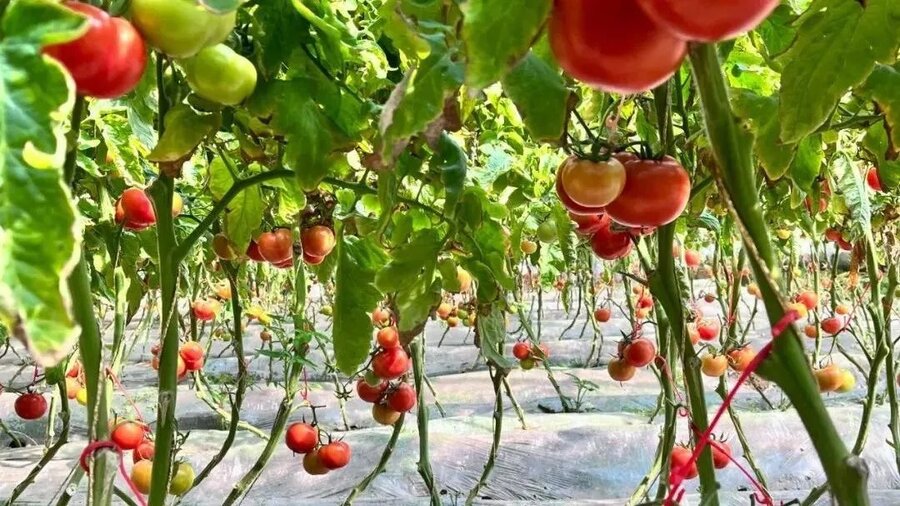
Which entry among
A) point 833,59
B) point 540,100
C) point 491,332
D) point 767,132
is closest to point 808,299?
point 491,332

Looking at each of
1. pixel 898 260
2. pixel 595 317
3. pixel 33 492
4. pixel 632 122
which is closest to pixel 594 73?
pixel 632 122

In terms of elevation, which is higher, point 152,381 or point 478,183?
point 478,183

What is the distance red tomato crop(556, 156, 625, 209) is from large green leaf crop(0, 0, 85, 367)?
0.44 m

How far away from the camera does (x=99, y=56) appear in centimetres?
40

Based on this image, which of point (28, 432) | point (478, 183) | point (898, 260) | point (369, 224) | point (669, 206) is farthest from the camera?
point (28, 432)

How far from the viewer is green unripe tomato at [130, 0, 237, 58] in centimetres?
46

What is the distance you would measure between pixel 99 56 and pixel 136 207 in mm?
899

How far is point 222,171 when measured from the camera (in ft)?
3.56

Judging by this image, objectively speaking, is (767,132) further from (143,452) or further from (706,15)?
(143,452)

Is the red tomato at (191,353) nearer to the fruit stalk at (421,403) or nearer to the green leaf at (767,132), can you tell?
the fruit stalk at (421,403)

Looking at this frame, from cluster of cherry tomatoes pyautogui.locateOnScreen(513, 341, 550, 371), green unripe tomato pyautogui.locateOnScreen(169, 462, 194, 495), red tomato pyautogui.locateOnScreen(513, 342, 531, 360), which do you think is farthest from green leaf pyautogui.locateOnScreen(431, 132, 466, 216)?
red tomato pyautogui.locateOnScreen(513, 342, 531, 360)

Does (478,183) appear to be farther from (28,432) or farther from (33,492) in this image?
(28,432)

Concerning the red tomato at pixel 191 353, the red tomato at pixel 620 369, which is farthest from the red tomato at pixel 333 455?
the red tomato at pixel 620 369

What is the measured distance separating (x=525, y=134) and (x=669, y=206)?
1287 millimetres
